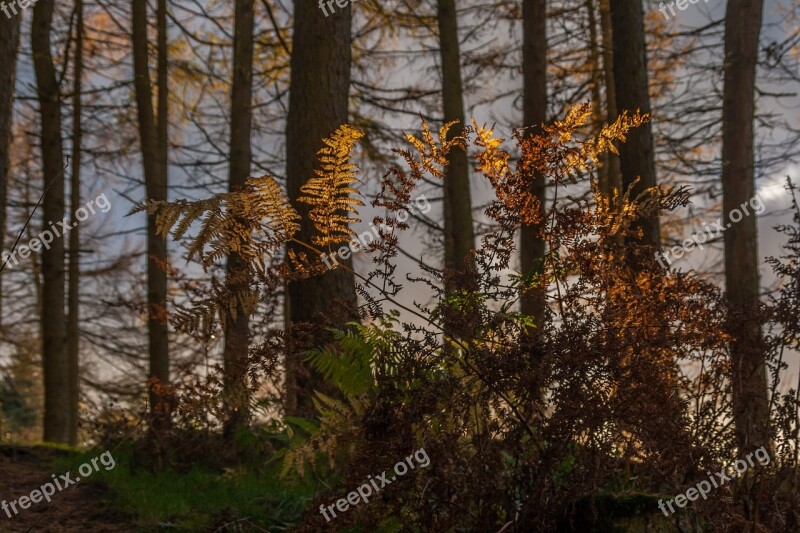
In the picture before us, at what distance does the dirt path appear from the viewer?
5141 millimetres

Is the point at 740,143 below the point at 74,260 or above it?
above

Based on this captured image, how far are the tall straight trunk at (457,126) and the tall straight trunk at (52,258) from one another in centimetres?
560

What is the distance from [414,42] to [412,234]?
→ 3.21 m

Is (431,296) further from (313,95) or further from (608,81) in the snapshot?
(608,81)

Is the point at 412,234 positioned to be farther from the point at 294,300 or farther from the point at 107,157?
the point at 294,300

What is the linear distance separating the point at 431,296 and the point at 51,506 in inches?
110

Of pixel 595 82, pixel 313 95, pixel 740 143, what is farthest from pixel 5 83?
pixel 595 82

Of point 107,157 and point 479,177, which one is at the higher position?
point 107,157

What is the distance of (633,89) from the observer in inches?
300

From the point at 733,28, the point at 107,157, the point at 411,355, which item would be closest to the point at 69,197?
the point at 107,157

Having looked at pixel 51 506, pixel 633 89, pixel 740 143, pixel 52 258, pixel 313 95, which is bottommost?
pixel 51 506

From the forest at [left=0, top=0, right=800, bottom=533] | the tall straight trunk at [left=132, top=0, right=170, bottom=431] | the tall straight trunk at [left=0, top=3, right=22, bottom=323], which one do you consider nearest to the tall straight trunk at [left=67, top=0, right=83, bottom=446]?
the forest at [left=0, top=0, right=800, bottom=533]

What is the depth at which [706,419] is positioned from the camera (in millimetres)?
4469

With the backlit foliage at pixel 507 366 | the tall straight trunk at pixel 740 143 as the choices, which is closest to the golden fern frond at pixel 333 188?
the backlit foliage at pixel 507 366
